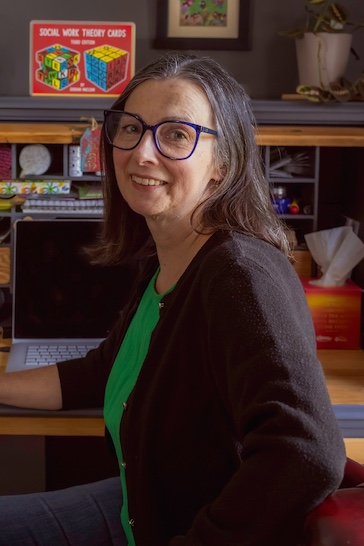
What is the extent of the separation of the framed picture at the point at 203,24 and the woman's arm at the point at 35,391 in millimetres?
1267

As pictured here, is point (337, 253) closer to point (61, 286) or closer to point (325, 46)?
point (325, 46)

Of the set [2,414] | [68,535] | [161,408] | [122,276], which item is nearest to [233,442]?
[161,408]

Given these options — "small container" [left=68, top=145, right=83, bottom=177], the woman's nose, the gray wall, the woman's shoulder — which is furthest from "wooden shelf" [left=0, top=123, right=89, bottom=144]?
the woman's shoulder

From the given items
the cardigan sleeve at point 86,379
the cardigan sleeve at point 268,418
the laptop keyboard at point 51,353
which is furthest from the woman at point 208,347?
the laptop keyboard at point 51,353

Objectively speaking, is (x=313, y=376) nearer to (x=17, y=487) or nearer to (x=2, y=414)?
(x=2, y=414)

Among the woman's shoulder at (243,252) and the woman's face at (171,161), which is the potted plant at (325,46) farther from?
the woman's shoulder at (243,252)

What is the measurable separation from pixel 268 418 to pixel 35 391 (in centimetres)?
86

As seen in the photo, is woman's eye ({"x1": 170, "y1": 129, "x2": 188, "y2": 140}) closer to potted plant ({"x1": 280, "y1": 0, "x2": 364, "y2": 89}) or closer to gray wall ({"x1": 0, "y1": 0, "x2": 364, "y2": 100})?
potted plant ({"x1": 280, "y1": 0, "x2": 364, "y2": 89})

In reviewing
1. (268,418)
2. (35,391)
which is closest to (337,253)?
(35,391)

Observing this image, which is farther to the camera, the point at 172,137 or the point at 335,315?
the point at 335,315

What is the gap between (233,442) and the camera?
1.22 m

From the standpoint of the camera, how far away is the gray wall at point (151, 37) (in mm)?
2645

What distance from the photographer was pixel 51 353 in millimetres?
2230

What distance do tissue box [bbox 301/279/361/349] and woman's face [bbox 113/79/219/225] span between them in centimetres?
112
